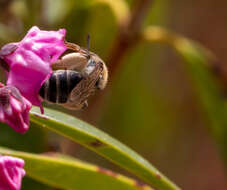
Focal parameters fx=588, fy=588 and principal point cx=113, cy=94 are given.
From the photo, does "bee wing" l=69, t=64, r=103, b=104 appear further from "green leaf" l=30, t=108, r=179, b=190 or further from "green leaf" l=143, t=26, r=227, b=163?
"green leaf" l=143, t=26, r=227, b=163

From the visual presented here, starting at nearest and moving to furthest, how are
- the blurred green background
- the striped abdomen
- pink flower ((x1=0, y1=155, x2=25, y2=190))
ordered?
1. pink flower ((x1=0, y1=155, x2=25, y2=190))
2. the striped abdomen
3. the blurred green background

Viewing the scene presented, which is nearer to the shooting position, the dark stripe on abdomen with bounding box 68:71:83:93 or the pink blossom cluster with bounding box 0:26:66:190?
the pink blossom cluster with bounding box 0:26:66:190

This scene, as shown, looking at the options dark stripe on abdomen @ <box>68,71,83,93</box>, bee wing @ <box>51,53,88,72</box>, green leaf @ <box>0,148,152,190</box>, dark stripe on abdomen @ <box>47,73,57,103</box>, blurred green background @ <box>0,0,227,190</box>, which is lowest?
blurred green background @ <box>0,0,227,190</box>

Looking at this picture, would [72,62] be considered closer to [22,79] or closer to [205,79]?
[22,79]

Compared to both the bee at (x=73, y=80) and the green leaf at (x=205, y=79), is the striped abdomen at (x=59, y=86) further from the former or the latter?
the green leaf at (x=205, y=79)

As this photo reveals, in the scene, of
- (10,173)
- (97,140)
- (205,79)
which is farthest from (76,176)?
(205,79)

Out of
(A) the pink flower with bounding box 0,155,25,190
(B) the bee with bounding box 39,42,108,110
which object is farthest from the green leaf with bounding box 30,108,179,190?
(A) the pink flower with bounding box 0,155,25,190

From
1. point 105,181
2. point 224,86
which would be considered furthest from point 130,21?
point 105,181

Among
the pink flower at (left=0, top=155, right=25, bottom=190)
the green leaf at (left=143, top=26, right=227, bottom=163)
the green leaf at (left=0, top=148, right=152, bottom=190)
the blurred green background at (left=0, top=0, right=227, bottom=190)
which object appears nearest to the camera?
the pink flower at (left=0, top=155, right=25, bottom=190)
